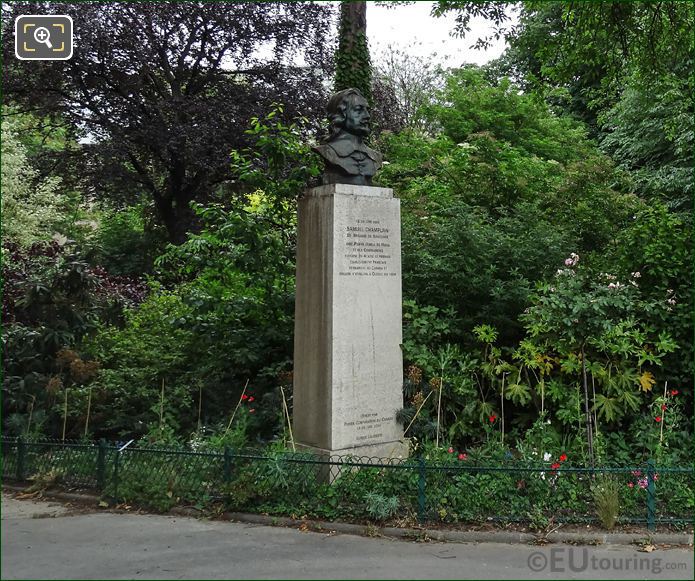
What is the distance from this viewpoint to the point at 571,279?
27.3 feet

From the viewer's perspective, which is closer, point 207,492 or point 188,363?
point 207,492

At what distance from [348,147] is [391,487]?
3.91 meters

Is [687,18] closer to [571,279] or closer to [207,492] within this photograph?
[571,279]

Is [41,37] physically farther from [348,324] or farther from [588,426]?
[588,426]

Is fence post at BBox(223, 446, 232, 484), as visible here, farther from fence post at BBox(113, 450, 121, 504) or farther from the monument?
fence post at BBox(113, 450, 121, 504)

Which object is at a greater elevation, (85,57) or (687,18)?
(85,57)

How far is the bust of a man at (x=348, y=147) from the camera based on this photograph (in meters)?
7.88

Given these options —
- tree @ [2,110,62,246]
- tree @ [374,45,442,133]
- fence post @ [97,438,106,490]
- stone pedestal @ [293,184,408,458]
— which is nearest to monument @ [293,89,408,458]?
stone pedestal @ [293,184,408,458]

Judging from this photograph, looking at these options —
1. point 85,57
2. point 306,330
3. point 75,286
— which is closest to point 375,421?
point 306,330

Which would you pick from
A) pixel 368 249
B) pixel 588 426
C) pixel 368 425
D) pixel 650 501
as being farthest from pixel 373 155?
pixel 650 501

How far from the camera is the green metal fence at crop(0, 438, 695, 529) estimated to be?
20.6 ft

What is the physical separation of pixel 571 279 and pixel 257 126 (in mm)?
4814
